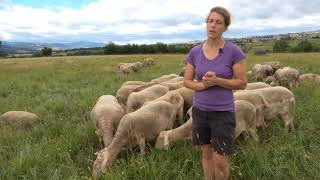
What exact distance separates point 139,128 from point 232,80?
11.8ft

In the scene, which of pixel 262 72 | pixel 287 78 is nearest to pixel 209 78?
pixel 287 78

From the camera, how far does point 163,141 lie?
9.08 meters

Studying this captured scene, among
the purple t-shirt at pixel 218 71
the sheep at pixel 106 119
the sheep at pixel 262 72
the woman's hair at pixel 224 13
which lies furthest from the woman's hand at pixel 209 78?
the sheep at pixel 262 72

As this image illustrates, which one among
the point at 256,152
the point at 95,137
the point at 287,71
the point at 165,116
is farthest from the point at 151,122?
the point at 287,71

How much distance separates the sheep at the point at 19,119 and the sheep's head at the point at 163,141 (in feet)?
16.0

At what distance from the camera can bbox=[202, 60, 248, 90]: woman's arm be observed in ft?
20.3

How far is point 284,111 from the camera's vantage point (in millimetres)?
11125

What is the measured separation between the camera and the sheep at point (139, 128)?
852cm

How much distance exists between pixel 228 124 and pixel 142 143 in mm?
3151

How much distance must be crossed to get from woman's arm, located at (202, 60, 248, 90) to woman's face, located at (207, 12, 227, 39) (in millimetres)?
499

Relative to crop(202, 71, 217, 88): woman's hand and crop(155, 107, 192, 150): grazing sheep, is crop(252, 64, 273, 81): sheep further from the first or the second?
crop(202, 71, 217, 88): woman's hand

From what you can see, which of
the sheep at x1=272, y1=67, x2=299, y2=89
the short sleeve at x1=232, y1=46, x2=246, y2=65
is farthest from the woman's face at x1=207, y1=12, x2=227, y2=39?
the sheep at x1=272, y1=67, x2=299, y2=89

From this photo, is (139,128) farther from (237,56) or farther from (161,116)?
(237,56)

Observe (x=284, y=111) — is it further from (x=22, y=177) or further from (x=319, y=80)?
(x=319, y=80)
